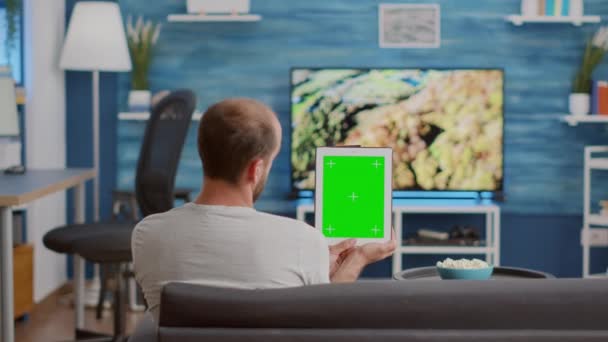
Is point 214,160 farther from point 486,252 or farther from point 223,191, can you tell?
point 486,252

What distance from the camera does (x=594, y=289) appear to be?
1778mm

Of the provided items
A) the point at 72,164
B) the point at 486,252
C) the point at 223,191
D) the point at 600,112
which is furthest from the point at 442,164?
the point at 223,191

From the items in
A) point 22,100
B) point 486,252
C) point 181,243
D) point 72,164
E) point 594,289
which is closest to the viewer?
point 594,289

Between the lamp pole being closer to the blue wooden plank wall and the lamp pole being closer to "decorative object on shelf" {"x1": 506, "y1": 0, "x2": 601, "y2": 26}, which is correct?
the blue wooden plank wall

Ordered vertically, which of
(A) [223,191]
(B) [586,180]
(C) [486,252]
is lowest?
Result: (C) [486,252]

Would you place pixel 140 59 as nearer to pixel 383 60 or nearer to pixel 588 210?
pixel 383 60

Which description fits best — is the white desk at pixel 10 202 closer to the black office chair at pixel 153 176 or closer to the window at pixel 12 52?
the black office chair at pixel 153 176

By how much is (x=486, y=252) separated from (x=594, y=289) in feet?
13.5

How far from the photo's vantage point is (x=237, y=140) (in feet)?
6.65

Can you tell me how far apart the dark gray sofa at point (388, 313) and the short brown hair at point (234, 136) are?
13.7 inches

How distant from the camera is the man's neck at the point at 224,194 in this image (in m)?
2.06

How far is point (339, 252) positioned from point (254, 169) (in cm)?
49

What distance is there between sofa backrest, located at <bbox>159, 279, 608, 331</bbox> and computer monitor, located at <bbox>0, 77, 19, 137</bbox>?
331 cm

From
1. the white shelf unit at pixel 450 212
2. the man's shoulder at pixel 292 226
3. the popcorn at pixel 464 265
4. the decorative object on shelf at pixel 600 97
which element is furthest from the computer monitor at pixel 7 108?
the decorative object on shelf at pixel 600 97
